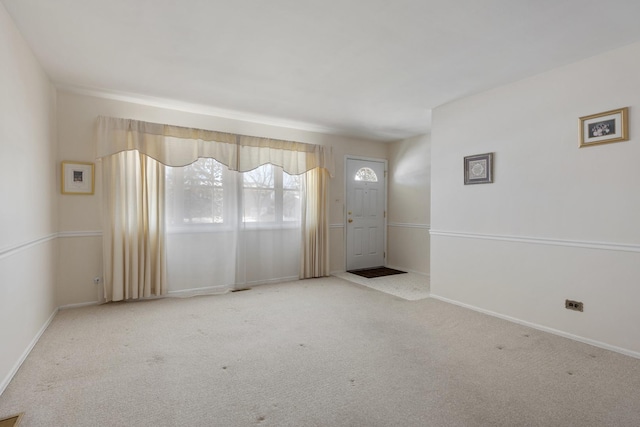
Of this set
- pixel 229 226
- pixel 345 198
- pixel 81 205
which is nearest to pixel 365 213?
pixel 345 198

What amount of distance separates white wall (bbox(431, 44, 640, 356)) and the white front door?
6.49 feet

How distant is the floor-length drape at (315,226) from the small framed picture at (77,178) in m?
2.76

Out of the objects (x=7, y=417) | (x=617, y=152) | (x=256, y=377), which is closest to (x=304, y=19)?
(x=256, y=377)

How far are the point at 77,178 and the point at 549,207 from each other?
16.0 feet

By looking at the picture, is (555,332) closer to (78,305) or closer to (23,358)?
(23,358)

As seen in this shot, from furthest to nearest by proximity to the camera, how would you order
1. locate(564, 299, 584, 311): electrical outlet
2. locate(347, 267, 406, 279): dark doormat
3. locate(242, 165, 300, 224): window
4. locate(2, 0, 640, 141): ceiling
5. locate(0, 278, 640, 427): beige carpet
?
locate(347, 267, 406, 279): dark doormat
locate(242, 165, 300, 224): window
locate(564, 299, 584, 311): electrical outlet
locate(2, 0, 640, 141): ceiling
locate(0, 278, 640, 427): beige carpet

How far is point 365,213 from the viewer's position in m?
5.88

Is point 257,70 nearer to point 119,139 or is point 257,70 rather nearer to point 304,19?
point 304,19

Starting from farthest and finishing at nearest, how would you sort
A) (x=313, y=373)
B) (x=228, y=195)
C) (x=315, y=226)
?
(x=315, y=226) → (x=228, y=195) → (x=313, y=373)

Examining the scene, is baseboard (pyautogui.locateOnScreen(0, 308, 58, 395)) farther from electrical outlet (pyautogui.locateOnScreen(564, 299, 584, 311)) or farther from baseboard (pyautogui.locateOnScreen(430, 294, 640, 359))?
electrical outlet (pyautogui.locateOnScreen(564, 299, 584, 311))

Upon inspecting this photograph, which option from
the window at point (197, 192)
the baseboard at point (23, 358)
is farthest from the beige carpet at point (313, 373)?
the window at point (197, 192)

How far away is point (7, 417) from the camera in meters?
1.73

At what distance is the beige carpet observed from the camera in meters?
1.77

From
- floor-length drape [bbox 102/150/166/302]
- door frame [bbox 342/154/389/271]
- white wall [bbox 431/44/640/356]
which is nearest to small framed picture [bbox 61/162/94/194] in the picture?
floor-length drape [bbox 102/150/166/302]
